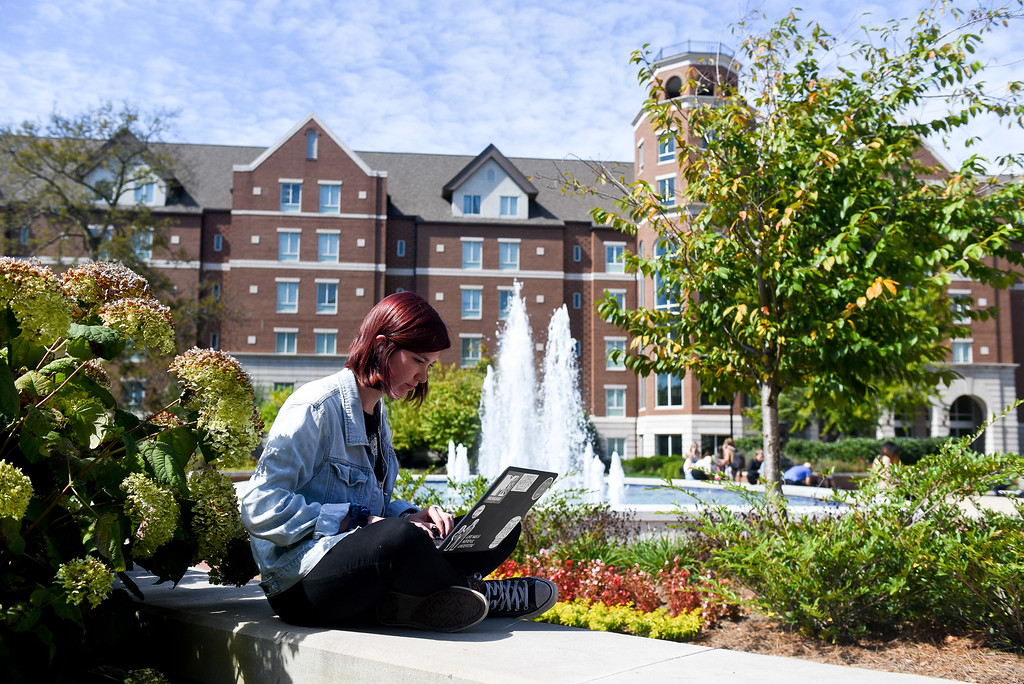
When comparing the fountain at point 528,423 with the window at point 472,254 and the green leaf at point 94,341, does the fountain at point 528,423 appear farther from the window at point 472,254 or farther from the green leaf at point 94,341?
the green leaf at point 94,341

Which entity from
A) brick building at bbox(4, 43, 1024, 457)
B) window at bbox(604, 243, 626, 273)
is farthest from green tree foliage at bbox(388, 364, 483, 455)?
window at bbox(604, 243, 626, 273)

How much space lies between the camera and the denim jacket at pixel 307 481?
2.72 meters

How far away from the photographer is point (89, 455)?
8.61 feet

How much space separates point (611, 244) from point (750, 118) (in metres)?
33.9

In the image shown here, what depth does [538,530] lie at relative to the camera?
572 centimetres

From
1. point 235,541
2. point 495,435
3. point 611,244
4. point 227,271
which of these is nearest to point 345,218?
point 227,271

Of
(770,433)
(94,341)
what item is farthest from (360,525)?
(770,433)

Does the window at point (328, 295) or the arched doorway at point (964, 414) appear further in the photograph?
the arched doorway at point (964, 414)

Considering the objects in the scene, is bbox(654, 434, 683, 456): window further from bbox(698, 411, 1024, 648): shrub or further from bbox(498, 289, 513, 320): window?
bbox(698, 411, 1024, 648): shrub

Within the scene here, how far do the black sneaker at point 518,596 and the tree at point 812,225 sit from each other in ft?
13.1

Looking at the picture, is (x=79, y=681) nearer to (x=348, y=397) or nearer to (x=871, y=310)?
(x=348, y=397)

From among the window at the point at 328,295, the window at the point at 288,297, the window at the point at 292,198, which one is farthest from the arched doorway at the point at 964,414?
the window at the point at 292,198

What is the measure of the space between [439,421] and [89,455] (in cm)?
2843

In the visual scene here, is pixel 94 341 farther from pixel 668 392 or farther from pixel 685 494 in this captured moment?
pixel 668 392
